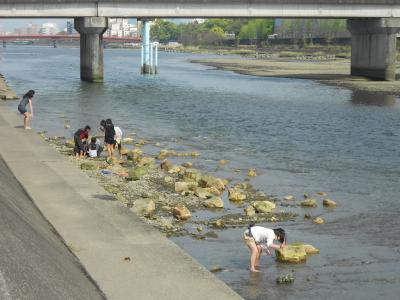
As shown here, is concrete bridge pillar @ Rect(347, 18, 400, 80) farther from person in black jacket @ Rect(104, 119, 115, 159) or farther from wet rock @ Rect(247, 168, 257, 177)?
person in black jacket @ Rect(104, 119, 115, 159)

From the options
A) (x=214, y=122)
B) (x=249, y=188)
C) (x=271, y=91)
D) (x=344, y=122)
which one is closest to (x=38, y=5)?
(x=271, y=91)

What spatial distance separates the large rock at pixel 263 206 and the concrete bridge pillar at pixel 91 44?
5766 cm

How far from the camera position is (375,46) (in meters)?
82.3

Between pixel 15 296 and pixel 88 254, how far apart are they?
5792 mm

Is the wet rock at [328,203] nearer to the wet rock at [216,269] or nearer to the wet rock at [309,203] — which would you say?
the wet rock at [309,203]

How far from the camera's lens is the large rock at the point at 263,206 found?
21.4 metres

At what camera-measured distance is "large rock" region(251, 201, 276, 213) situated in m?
21.4

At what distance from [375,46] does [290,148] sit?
1978 inches

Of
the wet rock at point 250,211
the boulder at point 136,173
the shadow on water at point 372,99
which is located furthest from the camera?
the shadow on water at point 372,99

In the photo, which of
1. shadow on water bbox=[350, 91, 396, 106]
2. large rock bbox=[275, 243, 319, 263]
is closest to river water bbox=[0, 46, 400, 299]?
shadow on water bbox=[350, 91, 396, 106]

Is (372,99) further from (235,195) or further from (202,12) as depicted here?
(235,195)

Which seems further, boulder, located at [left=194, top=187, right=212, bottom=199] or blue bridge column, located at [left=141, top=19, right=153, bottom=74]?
blue bridge column, located at [left=141, top=19, right=153, bottom=74]

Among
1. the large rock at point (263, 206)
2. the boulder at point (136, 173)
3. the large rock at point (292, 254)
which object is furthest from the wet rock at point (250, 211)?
the boulder at point (136, 173)

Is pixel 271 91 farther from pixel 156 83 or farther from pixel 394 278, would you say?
pixel 394 278
